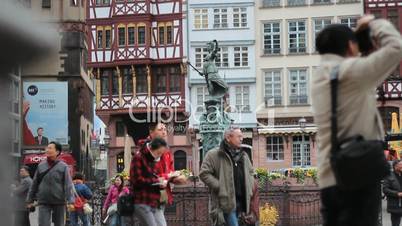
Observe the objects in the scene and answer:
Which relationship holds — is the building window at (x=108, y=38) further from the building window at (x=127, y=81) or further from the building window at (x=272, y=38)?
the building window at (x=272, y=38)

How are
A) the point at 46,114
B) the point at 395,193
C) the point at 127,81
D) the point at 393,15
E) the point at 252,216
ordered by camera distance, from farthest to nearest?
the point at 127,81 → the point at 46,114 → the point at 393,15 → the point at 395,193 → the point at 252,216

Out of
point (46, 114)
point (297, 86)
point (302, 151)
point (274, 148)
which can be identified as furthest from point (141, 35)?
point (302, 151)

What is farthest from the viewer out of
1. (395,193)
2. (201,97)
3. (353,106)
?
(201,97)

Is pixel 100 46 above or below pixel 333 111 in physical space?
above

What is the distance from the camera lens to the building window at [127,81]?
49984mm

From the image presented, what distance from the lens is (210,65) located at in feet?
70.8

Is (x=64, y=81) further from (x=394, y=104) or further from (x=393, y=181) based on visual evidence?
(x=393, y=181)

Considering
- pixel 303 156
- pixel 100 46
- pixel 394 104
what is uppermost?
pixel 100 46

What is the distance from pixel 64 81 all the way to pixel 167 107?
23.5 ft

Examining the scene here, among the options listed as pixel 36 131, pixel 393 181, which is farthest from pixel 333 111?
pixel 36 131

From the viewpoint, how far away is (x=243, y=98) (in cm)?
4941

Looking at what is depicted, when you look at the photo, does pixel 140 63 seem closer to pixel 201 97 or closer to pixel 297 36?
pixel 201 97

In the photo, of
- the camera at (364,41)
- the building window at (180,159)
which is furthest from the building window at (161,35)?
the camera at (364,41)

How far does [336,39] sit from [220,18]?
4609cm
